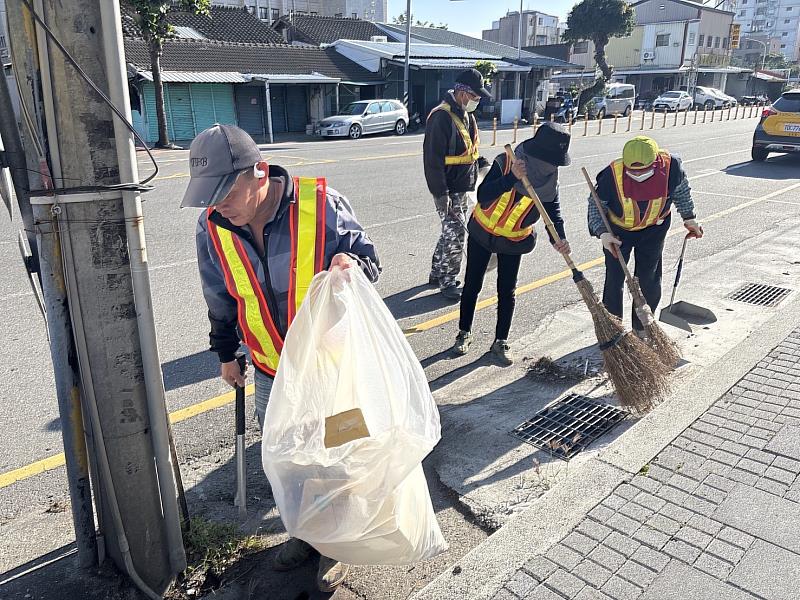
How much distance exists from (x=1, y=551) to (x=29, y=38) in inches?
85.5

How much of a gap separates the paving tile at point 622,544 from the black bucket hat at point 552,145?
245cm

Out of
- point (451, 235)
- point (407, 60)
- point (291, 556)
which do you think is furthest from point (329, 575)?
point (407, 60)

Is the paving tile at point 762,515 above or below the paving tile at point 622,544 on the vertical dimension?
above

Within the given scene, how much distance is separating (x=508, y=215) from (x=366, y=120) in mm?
20416

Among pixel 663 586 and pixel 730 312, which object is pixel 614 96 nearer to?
pixel 730 312

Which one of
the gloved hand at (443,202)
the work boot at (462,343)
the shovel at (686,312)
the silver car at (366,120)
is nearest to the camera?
the work boot at (462,343)

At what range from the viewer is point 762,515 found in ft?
9.61

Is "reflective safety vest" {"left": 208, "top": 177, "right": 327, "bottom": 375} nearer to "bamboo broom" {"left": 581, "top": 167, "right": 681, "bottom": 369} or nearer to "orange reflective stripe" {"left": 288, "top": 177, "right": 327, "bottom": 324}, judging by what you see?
"orange reflective stripe" {"left": 288, "top": 177, "right": 327, "bottom": 324}

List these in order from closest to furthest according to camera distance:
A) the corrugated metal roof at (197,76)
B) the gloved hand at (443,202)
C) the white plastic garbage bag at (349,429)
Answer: the white plastic garbage bag at (349,429) < the gloved hand at (443,202) < the corrugated metal roof at (197,76)

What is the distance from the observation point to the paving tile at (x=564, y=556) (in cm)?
266

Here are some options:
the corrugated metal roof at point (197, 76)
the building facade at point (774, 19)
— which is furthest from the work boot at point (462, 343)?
the building facade at point (774, 19)

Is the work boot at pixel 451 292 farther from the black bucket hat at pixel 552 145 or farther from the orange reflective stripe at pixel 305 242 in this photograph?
the orange reflective stripe at pixel 305 242

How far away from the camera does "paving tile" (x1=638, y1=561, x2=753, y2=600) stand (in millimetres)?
2494

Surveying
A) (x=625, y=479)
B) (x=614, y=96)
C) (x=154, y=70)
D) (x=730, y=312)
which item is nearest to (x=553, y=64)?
(x=614, y=96)
